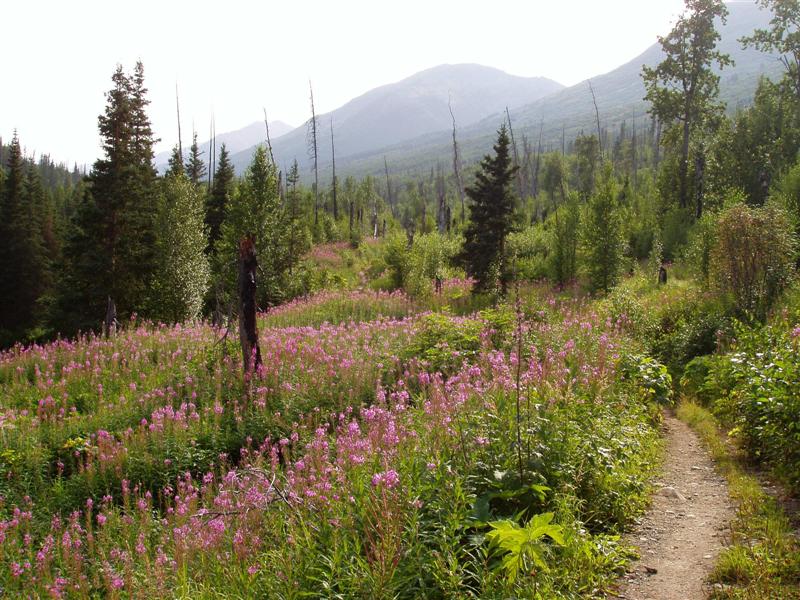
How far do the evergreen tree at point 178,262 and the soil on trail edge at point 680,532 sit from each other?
2058cm

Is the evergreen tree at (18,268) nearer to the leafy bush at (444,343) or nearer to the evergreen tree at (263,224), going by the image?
the evergreen tree at (263,224)

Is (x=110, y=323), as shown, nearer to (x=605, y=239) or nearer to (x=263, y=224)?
(x=263, y=224)

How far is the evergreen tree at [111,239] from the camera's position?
2183 cm

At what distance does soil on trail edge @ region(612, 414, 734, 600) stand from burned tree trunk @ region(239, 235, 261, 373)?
5941mm

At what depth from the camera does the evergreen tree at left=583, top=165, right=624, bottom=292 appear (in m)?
18.6

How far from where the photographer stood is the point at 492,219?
1936cm

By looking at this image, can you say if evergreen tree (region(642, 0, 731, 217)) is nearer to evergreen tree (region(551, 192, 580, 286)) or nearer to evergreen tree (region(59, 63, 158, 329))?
evergreen tree (region(551, 192, 580, 286))

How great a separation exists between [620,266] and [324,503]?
57.3 ft

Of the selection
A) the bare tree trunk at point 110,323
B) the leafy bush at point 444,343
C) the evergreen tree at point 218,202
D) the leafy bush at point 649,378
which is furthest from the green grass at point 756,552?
the evergreen tree at point 218,202

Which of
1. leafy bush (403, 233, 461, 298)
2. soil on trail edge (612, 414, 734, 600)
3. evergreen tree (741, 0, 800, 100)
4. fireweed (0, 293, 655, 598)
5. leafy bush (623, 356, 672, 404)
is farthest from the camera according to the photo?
evergreen tree (741, 0, 800, 100)

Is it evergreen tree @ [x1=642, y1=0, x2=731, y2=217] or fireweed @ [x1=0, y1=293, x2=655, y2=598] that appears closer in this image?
fireweed @ [x1=0, y1=293, x2=655, y2=598]

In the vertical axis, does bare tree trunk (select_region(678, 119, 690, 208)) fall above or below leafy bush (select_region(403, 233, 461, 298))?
above

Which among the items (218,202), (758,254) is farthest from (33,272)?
(758,254)

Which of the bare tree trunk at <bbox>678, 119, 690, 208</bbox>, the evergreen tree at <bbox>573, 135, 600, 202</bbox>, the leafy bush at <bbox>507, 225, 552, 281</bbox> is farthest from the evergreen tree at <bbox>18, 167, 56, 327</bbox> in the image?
the evergreen tree at <bbox>573, 135, 600, 202</bbox>
